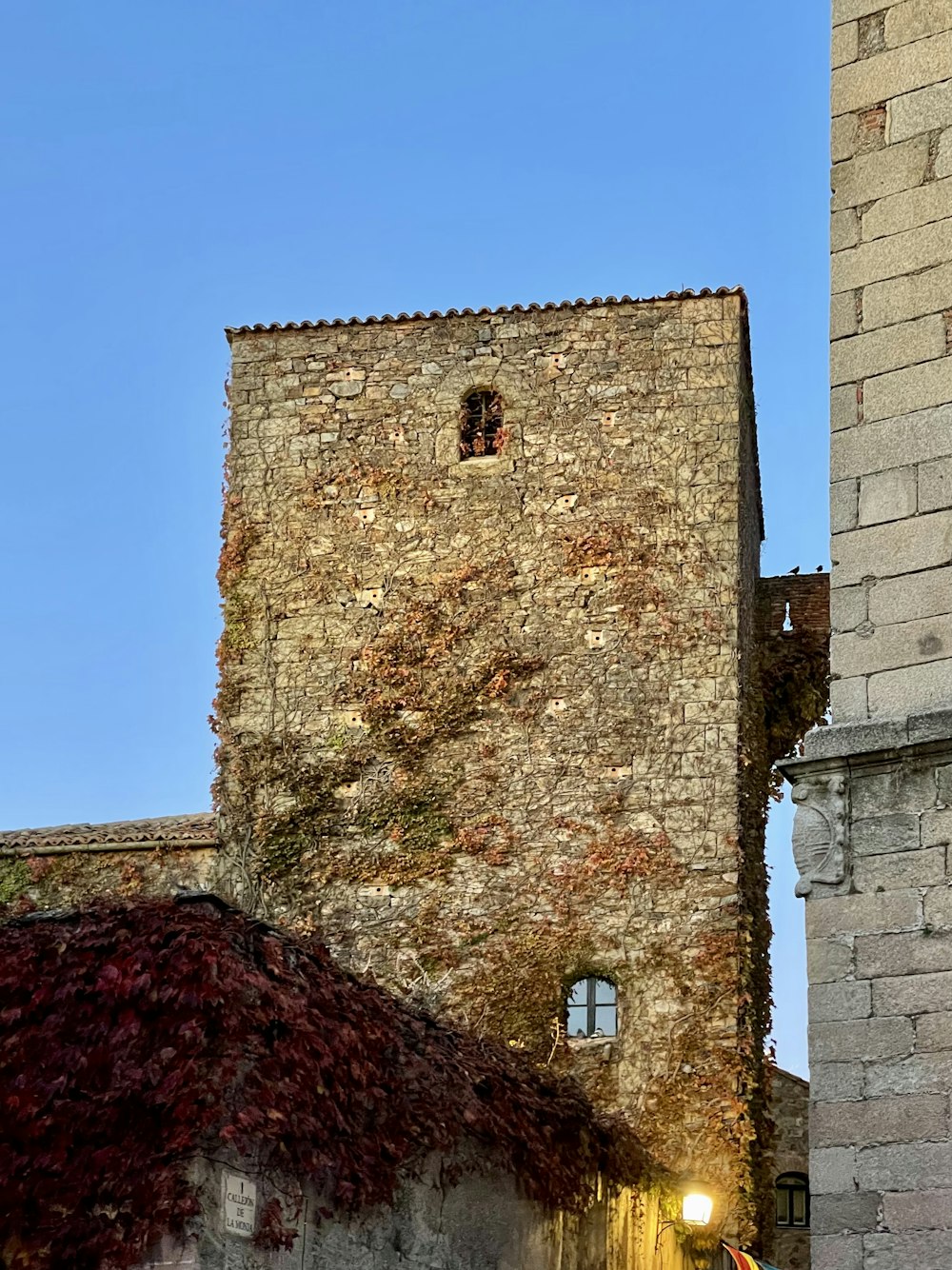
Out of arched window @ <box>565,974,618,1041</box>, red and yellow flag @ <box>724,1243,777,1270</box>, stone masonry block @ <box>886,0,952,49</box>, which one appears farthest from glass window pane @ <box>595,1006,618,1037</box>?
stone masonry block @ <box>886,0,952,49</box>

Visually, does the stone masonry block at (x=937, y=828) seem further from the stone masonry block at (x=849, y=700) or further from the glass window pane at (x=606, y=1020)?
the glass window pane at (x=606, y=1020)

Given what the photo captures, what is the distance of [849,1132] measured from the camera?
7039mm

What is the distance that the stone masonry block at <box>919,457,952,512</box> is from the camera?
7637 millimetres

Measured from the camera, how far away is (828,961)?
287 inches

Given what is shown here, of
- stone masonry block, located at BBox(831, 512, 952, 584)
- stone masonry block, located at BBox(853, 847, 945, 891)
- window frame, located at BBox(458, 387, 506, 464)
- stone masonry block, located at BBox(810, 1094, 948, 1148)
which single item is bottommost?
stone masonry block, located at BBox(810, 1094, 948, 1148)

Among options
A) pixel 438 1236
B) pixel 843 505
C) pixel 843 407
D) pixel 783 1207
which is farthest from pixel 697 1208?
pixel 783 1207

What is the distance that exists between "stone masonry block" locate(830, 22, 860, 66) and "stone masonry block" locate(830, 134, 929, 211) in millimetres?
494

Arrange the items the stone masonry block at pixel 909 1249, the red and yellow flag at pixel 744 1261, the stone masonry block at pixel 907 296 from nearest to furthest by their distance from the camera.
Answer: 1. the stone masonry block at pixel 909 1249
2. the stone masonry block at pixel 907 296
3. the red and yellow flag at pixel 744 1261

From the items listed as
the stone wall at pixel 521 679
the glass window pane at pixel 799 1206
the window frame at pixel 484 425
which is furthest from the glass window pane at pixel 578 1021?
the glass window pane at pixel 799 1206

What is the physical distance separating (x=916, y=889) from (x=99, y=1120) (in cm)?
306

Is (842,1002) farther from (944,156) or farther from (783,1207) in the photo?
(783,1207)

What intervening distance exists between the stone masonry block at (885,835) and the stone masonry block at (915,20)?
3.30 meters

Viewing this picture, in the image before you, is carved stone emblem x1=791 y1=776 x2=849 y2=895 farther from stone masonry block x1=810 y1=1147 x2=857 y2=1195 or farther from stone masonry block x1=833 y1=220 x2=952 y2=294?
stone masonry block x1=833 y1=220 x2=952 y2=294

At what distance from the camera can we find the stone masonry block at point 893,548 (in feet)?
24.9
